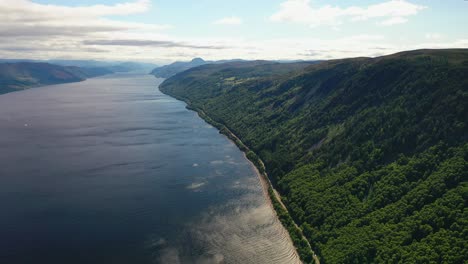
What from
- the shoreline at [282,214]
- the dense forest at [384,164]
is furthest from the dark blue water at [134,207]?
the dense forest at [384,164]

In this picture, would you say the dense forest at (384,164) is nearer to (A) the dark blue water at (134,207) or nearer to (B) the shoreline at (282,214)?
(B) the shoreline at (282,214)

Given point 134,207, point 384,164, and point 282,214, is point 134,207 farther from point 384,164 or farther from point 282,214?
point 384,164

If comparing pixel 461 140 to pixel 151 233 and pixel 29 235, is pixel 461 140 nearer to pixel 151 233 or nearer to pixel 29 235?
pixel 151 233

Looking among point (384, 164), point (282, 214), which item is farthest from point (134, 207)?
point (384, 164)

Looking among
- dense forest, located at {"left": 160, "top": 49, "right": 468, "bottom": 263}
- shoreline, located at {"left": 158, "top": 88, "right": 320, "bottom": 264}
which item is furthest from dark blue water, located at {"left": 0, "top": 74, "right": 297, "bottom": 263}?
dense forest, located at {"left": 160, "top": 49, "right": 468, "bottom": 263}

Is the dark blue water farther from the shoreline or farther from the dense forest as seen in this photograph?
the dense forest

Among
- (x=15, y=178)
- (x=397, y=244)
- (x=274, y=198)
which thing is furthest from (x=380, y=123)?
(x=15, y=178)
